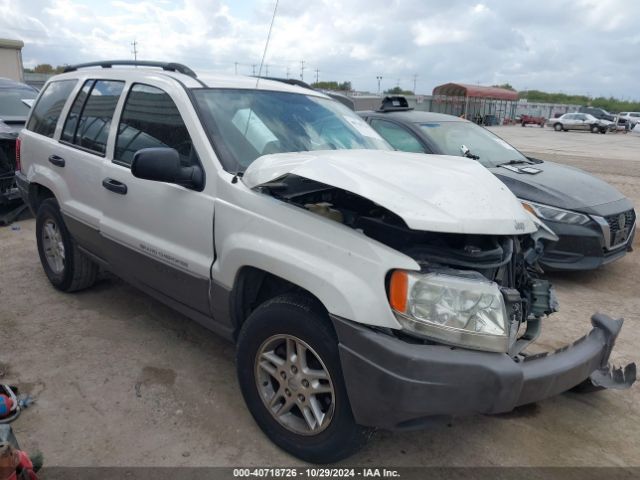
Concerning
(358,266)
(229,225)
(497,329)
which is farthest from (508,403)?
(229,225)

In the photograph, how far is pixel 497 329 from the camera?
85.1 inches

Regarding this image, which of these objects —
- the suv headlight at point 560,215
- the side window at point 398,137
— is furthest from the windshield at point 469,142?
the suv headlight at point 560,215

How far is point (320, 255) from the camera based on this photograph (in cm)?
236

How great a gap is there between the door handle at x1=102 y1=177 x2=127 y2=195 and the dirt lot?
113 cm

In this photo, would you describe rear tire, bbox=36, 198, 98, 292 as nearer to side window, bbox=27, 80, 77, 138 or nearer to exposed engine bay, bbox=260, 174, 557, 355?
side window, bbox=27, 80, 77, 138

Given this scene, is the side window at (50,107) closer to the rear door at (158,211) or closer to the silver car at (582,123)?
the rear door at (158,211)

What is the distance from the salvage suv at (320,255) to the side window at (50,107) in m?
0.76

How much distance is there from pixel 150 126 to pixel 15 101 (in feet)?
20.3

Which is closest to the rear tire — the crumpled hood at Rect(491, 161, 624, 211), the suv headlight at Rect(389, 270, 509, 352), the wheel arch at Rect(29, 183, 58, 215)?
the wheel arch at Rect(29, 183, 58, 215)

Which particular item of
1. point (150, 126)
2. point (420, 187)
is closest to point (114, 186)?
point (150, 126)

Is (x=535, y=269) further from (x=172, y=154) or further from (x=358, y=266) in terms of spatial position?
(x=172, y=154)

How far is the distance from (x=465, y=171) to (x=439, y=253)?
2.13ft

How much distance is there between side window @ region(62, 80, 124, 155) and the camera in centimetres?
380

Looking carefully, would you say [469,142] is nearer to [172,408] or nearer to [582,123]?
[172,408]
